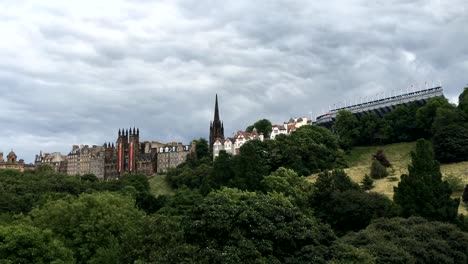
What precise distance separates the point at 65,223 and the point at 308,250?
2159 centimetres

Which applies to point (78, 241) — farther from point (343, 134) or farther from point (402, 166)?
point (343, 134)

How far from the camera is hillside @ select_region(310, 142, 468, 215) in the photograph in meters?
79.7

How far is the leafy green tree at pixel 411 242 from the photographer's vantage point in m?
40.0

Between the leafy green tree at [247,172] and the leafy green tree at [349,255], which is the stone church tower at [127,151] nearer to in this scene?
the leafy green tree at [247,172]

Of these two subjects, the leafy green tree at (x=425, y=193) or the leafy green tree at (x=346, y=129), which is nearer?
the leafy green tree at (x=425, y=193)

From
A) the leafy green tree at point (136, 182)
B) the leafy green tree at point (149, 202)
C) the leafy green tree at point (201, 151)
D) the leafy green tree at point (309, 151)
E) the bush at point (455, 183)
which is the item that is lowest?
the leafy green tree at point (149, 202)

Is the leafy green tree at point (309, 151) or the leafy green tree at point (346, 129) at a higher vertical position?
the leafy green tree at point (346, 129)

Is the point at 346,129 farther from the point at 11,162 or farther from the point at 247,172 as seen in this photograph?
the point at 11,162

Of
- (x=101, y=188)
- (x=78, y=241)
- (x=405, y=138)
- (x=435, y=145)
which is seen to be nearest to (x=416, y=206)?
(x=78, y=241)

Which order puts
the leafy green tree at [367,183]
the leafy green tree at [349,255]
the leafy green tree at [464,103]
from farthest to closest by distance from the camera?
the leafy green tree at [464,103] < the leafy green tree at [367,183] < the leafy green tree at [349,255]

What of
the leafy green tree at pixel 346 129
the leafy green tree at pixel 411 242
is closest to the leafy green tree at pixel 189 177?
the leafy green tree at pixel 346 129

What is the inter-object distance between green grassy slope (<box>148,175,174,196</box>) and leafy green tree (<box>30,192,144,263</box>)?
206 feet

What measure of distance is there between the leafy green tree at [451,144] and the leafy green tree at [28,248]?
71872 millimetres

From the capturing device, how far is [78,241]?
4494 centimetres
